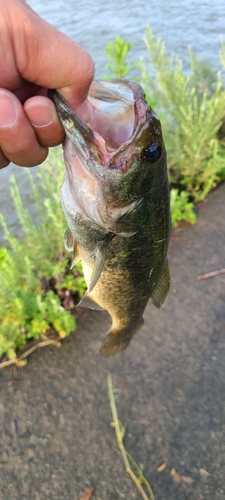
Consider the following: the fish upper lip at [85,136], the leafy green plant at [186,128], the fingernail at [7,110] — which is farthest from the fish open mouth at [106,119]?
the leafy green plant at [186,128]

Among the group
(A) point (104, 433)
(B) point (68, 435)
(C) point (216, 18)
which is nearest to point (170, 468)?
(A) point (104, 433)

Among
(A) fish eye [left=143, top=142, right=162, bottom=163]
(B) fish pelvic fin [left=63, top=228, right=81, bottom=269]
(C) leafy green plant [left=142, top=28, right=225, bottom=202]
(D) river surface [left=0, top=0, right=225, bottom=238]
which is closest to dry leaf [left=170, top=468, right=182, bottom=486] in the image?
(B) fish pelvic fin [left=63, top=228, right=81, bottom=269]

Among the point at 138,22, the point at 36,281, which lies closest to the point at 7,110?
the point at 36,281

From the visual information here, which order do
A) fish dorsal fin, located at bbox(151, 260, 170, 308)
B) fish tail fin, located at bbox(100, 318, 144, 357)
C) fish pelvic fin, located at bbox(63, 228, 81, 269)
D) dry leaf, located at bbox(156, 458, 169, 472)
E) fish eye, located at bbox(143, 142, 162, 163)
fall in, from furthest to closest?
dry leaf, located at bbox(156, 458, 169, 472)
fish tail fin, located at bbox(100, 318, 144, 357)
fish dorsal fin, located at bbox(151, 260, 170, 308)
fish pelvic fin, located at bbox(63, 228, 81, 269)
fish eye, located at bbox(143, 142, 162, 163)

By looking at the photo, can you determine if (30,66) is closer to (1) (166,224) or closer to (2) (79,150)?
(2) (79,150)

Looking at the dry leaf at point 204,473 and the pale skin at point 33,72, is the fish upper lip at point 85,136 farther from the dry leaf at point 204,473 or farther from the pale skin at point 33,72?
the dry leaf at point 204,473

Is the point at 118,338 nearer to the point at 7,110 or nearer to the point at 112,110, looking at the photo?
the point at 112,110

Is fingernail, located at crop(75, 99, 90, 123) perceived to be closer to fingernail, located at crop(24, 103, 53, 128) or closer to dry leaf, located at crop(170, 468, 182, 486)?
fingernail, located at crop(24, 103, 53, 128)
